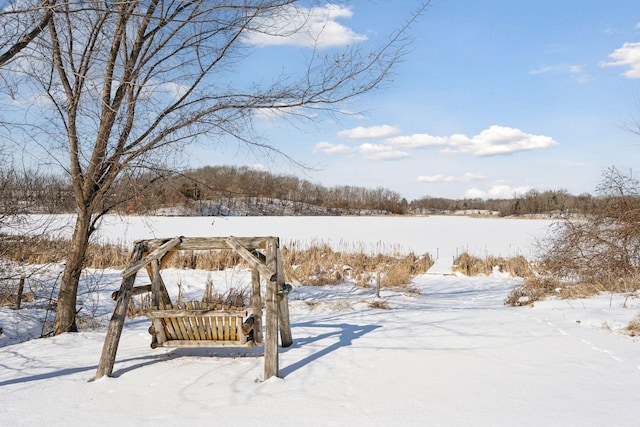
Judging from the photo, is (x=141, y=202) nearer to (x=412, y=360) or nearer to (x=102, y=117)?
(x=102, y=117)

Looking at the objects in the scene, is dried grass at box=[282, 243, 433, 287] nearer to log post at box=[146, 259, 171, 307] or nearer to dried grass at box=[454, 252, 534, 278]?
dried grass at box=[454, 252, 534, 278]

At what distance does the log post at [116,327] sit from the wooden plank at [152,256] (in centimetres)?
7

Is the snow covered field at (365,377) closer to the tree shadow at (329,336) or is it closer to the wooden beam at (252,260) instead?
the tree shadow at (329,336)

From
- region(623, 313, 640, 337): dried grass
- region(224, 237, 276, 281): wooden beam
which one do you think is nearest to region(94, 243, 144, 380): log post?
region(224, 237, 276, 281): wooden beam

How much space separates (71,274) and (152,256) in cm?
261

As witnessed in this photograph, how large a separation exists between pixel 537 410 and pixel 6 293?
940cm

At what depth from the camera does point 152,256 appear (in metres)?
4.90

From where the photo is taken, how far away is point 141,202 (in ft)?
23.5

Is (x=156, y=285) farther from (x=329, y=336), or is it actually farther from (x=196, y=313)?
(x=329, y=336)

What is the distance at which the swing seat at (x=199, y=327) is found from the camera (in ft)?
15.7

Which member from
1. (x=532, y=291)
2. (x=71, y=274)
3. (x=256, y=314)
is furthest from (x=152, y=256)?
(x=532, y=291)

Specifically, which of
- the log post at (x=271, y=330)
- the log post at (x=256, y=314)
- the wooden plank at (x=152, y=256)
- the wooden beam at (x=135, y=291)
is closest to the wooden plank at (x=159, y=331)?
the wooden beam at (x=135, y=291)

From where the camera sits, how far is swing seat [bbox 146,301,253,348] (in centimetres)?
480

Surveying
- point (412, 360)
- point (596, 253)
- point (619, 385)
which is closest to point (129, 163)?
point (412, 360)
